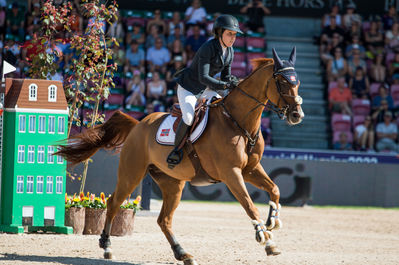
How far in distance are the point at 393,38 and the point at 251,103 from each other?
14.8 metres

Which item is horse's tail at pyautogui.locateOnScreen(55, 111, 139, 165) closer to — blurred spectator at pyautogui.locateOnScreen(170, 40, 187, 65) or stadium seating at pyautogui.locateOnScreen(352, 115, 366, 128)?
blurred spectator at pyautogui.locateOnScreen(170, 40, 187, 65)

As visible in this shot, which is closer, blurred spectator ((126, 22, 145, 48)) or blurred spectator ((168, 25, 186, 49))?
blurred spectator ((126, 22, 145, 48))

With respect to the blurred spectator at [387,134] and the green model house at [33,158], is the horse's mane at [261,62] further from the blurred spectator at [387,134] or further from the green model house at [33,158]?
the blurred spectator at [387,134]

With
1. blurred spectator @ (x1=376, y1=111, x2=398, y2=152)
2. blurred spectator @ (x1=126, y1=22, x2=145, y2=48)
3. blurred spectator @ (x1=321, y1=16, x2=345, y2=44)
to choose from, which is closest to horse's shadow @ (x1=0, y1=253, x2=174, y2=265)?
blurred spectator @ (x1=376, y1=111, x2=398, y2=152)

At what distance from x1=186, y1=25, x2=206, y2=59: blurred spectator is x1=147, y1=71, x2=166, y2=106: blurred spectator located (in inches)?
58.1

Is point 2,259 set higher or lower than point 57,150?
lower

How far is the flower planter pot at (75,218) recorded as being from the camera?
9180 millimetres

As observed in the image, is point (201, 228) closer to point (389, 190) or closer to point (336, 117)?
point (389, 190)

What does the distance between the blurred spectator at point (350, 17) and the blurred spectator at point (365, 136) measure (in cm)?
402

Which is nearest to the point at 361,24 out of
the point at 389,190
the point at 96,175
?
the point at 389,190

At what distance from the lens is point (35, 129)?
29.0ft

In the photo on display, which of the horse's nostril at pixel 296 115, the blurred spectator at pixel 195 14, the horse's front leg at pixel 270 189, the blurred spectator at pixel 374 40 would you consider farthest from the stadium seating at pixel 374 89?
the horse's nostril at pixel 296 115

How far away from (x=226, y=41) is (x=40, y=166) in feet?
10.7

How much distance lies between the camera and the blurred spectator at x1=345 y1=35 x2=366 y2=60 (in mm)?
19969
